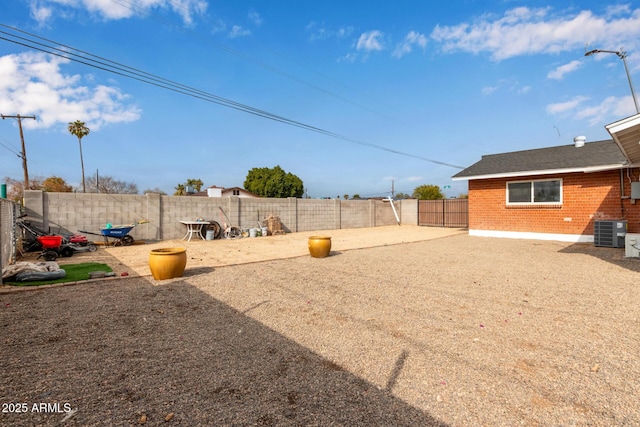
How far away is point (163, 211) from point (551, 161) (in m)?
17.6

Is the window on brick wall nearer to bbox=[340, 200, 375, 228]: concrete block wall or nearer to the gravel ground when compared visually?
the gravel ground

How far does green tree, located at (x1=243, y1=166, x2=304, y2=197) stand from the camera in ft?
153

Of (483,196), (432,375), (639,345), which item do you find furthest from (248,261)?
(483,196)

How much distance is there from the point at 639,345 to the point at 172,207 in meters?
15.4

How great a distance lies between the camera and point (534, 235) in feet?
43.7

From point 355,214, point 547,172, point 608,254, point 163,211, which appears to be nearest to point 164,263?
point 163,211

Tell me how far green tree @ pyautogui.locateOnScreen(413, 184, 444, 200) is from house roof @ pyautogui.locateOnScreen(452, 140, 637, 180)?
24.9 metres

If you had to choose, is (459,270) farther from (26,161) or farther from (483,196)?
(26,161)

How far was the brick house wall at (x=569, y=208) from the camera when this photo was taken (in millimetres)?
11266

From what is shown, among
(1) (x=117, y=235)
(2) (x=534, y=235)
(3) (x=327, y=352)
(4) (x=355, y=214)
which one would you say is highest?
(4) (x=355, y=214)

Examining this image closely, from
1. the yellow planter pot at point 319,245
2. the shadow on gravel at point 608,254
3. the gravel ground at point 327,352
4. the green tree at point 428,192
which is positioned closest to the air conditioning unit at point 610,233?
the shadow on gravel at point 608,254

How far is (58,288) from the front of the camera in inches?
228

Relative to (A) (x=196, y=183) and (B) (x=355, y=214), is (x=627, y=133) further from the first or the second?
(A) (x=196, y=183)

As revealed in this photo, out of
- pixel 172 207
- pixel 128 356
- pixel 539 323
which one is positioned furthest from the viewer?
pixel 172 207
